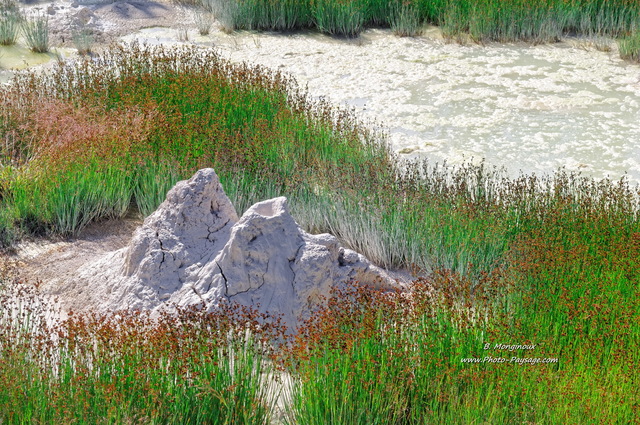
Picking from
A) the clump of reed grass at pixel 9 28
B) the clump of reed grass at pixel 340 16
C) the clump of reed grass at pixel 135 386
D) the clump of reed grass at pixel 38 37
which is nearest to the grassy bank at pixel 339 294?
the clump of reed grass at pixel 135 386

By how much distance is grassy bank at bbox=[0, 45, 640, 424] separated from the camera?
3.45m

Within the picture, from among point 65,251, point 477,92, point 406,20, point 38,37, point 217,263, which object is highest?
point 406,20

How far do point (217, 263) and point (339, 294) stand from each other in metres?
0.88

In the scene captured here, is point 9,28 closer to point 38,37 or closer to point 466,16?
point 38,37

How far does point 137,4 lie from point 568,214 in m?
11.2

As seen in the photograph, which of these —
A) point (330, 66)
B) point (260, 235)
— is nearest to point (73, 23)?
point (330, 66)

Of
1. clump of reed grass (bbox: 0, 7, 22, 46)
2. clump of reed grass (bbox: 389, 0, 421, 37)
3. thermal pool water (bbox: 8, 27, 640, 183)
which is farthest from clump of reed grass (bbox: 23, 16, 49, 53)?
clump of reed grass (bbox: 389, 0, 421, 37)

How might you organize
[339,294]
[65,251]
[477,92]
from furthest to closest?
[477,92] → [65,251] → [339,294]

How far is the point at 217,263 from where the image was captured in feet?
15.4

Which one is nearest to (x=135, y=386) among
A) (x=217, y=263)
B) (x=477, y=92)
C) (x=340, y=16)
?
(x=217, y=263)

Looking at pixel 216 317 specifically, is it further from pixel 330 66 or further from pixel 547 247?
pixel 330 66

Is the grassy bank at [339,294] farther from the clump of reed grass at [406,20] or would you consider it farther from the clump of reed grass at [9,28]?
the clump of reed grass at [406,20]

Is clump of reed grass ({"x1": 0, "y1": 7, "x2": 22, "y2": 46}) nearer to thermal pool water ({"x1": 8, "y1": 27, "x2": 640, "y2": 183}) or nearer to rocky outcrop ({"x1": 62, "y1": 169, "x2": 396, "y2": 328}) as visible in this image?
thermal pool water ({"x1": 8, "y1": 27, "x2": 640, "y2": 183})

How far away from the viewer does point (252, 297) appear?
465 cm
